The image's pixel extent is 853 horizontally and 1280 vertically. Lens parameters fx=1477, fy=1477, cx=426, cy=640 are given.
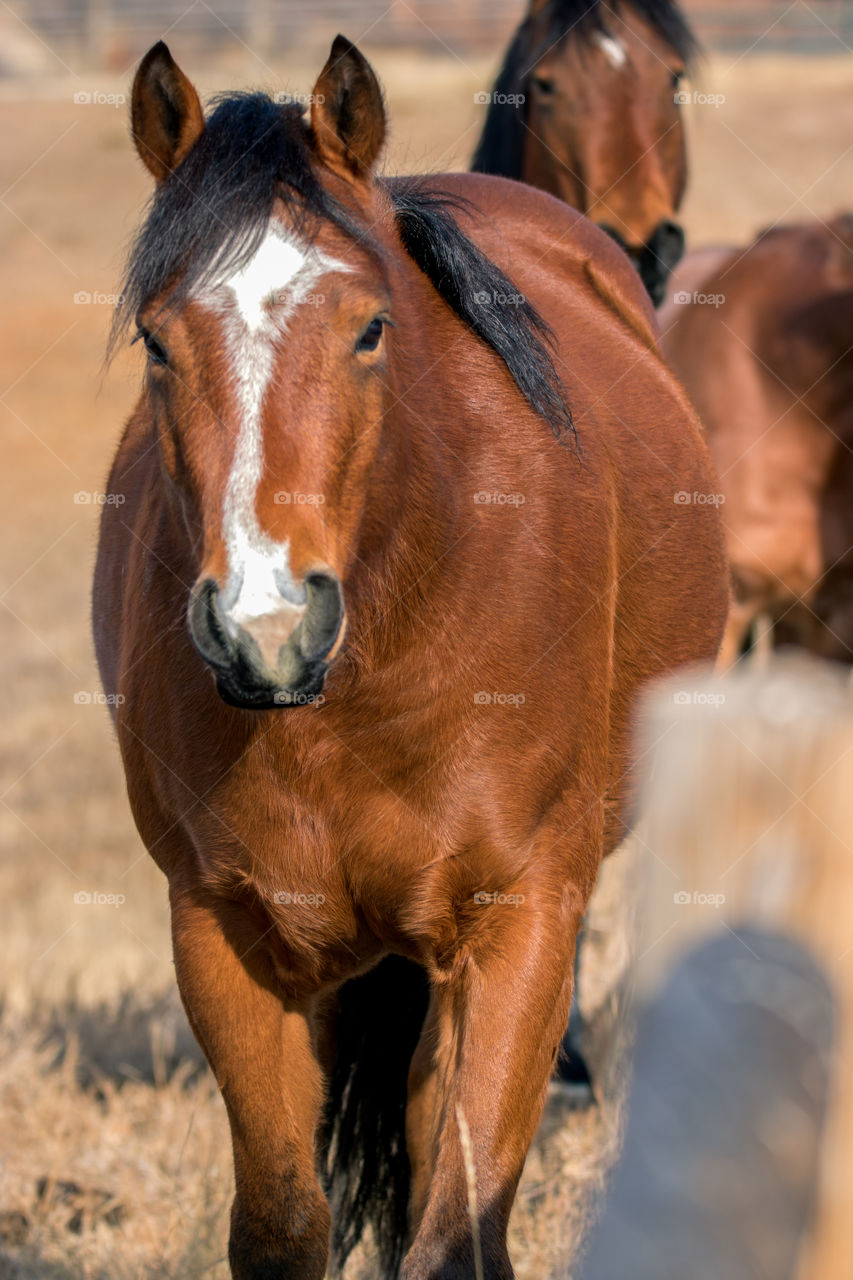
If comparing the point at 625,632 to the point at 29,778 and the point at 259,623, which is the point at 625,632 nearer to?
the point at 259,623

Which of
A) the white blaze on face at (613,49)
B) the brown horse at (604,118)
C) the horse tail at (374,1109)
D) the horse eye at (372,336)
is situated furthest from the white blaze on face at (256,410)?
the white blaze on face at (613,49)

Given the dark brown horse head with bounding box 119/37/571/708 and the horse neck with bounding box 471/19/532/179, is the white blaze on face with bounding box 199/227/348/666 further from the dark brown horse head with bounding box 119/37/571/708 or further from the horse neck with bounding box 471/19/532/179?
the horse neck with bounding box 471/19/532/179

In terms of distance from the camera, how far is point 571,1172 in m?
4.17

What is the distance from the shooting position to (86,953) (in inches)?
263

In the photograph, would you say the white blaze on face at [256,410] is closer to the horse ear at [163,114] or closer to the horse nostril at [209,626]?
the horse nostril at [209,626]

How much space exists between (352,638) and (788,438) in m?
4.82

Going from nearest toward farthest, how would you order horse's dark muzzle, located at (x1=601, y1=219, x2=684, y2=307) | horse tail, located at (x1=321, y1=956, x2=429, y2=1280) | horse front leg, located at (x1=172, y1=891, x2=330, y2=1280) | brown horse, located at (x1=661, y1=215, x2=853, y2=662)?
horse front leg, located at (x1=172, y1=891, x2=330, y2=1280) → horse tail, located at (x1=321, y1=956, x2=429, y2=1280) → horse's dark muzzle, located at (x1=601, y1=219, x2=684, y2=307) → brown horse, located at (x1=661, y1=215, x2=853, y2=662)

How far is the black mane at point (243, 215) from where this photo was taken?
8.24 feet

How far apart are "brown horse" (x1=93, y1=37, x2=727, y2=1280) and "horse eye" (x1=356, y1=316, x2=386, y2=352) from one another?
1 centimetres

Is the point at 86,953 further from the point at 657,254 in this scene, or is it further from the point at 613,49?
the point at 613,49

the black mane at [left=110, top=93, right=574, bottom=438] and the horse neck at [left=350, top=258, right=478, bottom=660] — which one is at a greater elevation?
the black mane at [left=110, top=93, right=574, bottom=438]

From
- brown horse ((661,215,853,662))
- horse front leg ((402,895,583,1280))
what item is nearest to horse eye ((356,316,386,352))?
horse front leg ((402,895,583,1280))

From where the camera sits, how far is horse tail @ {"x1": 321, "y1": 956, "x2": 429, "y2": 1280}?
12.4 feet

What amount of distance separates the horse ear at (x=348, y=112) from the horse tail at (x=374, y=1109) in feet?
6.49
